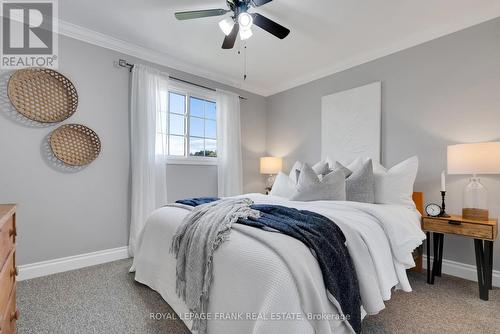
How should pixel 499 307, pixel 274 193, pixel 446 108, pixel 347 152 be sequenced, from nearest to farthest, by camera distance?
1. pixel 499 307
2. pixel 446 108
3. pixel 274 193
4. pixel 347 152

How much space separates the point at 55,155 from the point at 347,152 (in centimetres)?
348

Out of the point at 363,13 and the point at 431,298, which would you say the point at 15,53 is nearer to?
the point at 363,13

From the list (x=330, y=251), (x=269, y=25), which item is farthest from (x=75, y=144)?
(x=330, y=251)

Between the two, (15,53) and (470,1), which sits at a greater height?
(470,1)

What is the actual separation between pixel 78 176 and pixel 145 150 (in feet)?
2.48

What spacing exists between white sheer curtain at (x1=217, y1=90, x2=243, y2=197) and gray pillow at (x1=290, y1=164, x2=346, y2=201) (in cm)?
157

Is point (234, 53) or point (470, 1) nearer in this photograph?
point (470, 1)

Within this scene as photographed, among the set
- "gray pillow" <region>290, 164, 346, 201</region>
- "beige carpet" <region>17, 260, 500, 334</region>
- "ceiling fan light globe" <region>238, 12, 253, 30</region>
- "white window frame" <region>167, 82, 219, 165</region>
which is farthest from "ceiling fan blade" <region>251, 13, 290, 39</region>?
"beige carpet" <region>17, 260, 500, 334</region>

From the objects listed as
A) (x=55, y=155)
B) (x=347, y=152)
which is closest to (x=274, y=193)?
(x=347, y=152)

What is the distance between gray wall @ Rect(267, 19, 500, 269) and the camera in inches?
91.6

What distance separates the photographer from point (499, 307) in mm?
1866

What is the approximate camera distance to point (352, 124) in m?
3.29

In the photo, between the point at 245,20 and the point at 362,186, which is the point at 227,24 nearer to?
the point at 245,20

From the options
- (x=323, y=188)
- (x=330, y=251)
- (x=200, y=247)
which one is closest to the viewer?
(x=330, y=251)
